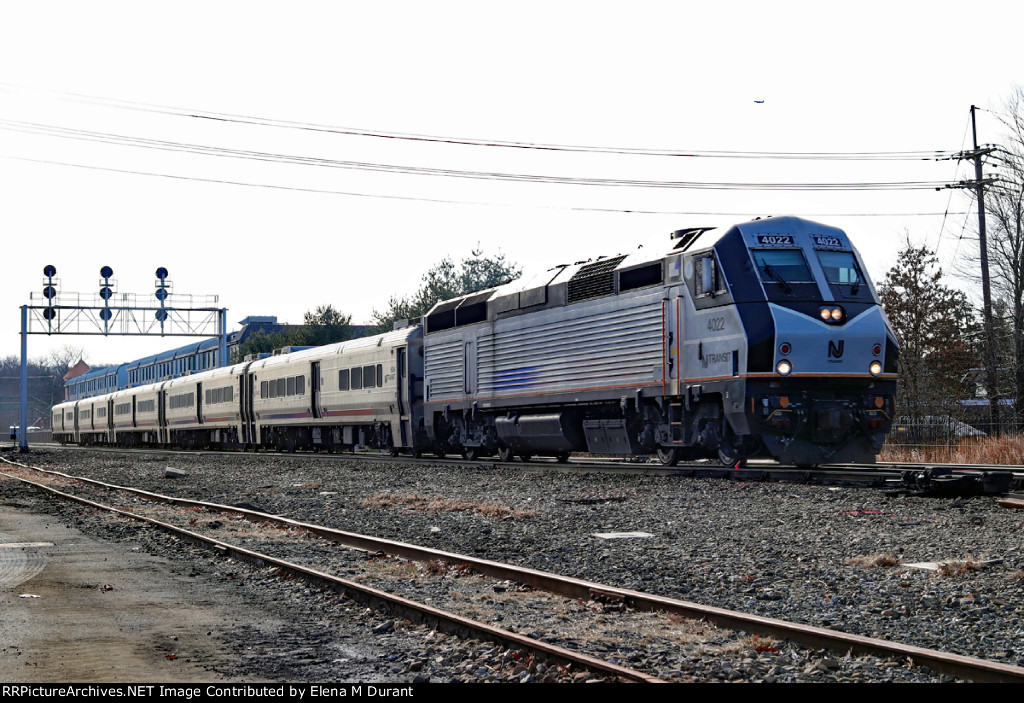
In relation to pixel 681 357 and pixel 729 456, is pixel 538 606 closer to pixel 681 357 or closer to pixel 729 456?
pixel 729 456

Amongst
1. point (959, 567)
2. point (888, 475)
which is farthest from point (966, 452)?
point (959, 567)

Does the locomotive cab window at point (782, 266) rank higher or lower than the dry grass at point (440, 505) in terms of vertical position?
higher

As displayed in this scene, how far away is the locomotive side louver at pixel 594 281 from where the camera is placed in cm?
1988

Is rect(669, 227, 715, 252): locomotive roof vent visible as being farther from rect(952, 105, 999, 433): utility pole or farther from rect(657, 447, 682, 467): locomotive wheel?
rect(952, 105, 999, 433): utility pole

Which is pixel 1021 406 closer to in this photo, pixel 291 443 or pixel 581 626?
pixel 291 443

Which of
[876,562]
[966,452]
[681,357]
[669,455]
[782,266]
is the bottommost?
[876,562]

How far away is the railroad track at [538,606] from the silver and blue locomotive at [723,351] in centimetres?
688

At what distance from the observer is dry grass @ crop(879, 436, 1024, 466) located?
2138 centimetres

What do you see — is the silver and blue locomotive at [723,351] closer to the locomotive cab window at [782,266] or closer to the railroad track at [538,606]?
the locomotive cab window at [782,266]

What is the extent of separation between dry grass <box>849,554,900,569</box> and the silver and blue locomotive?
6.75 meters

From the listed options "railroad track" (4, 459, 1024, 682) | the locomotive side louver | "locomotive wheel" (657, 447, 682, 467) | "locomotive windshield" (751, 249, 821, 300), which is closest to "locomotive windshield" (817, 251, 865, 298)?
"locomotive windshield" (751, 249, 821, 300)

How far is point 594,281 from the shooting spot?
20344 millimetres

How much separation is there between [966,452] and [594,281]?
922 centimetres

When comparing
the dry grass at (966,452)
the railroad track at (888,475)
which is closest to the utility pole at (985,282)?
the dry grass at (966,452)
